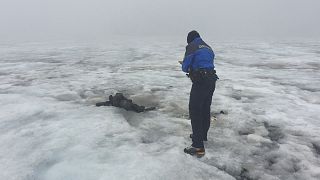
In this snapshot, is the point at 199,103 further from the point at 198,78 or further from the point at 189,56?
the point at 189,56

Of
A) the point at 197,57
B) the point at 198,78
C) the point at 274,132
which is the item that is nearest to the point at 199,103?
the point at 198,78

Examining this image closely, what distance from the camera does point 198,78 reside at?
18.1 ft

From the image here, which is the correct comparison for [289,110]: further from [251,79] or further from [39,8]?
[39,8]

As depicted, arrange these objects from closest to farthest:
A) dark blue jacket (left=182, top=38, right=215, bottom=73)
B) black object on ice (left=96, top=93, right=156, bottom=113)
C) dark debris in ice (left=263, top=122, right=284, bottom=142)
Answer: dark blue jacket (left=182, top=38, right=215, bottom=73) < dark debris in ice (left=263, top=122, right=284, bottom=142) < black object on ice (left=96, top=93, right=156, bottom=113)

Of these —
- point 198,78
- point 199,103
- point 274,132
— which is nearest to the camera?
point 198,78

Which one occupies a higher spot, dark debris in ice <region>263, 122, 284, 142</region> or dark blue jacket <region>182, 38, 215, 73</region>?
dark blue jacket <region>182, 38, 215, 73</region>

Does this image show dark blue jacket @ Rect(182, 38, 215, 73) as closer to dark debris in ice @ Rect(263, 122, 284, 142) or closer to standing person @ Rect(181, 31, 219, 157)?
standing person @ Rect(181, 31, 219, 157)

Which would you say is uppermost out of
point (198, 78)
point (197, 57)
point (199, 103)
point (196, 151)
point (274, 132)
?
point (197, 57)

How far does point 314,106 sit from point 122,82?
16.6ft

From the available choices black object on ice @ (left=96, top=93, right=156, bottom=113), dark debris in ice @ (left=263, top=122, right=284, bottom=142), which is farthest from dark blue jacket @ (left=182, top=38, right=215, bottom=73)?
black object on ice @ (left=96, top=93, right=156, bottom=113)

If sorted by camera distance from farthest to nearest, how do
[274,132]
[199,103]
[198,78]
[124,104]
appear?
[124,104] < [274,132] < [199,103] < [198,78]

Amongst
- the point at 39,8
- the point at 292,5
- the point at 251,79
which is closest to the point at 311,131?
the point at 251,79

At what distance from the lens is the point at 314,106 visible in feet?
26.9

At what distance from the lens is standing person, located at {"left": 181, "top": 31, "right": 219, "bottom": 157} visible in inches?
217
